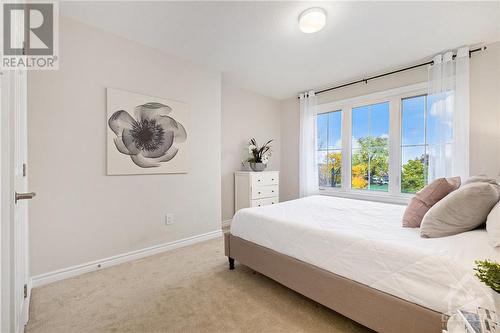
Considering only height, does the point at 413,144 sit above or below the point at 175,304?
above

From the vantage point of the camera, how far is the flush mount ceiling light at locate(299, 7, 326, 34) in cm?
203

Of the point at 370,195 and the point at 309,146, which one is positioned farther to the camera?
the point at 309,146

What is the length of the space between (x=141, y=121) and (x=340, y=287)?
2.51 meters

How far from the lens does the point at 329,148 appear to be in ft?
13.5

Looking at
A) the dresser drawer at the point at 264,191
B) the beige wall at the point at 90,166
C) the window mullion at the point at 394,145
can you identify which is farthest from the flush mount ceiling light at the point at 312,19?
the dresser drawer at the point at 264,191

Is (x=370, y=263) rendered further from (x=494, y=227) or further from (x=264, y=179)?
(x=264, y=179)

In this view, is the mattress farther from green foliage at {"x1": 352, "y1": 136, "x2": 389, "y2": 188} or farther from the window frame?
green foliage at {"x1": 352, "y1": 136, "x2": 389, "y2": 188}

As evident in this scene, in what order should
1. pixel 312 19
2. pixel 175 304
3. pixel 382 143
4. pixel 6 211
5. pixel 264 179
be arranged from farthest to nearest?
pixel 264 179 → pixel 382 143 → pixel 312 19 → pixel 175 304 → pixel 6 211

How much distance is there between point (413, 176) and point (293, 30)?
2547 mm

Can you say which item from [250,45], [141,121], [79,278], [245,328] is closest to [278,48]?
[250,45]

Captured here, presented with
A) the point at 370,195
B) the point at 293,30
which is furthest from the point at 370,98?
the point at 293,30

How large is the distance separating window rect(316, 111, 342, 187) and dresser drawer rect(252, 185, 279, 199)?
92cm

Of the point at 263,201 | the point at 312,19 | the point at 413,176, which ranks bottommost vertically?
the point at 263,201

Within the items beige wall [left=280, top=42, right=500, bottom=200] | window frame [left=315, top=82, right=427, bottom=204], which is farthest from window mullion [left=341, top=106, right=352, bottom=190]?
beige wall [left=280, top=42, right=500, bottom=200]
